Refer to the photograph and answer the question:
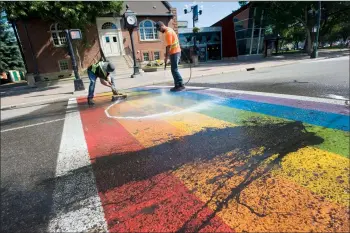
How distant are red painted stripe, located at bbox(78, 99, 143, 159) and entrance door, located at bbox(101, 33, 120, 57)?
22933 mm

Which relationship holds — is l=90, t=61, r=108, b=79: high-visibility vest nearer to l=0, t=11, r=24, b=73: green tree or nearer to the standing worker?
the standing worker

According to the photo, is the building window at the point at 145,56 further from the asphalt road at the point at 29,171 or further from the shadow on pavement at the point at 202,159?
the shadow on pavement at the point at 202,159

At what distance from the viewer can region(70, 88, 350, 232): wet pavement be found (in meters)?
1.54

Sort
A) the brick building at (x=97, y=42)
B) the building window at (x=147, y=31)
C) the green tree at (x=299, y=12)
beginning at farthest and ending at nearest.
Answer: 1. the building window at (x=147, y=31)
2. the green tree at (x=299, y=12)
3. the brick building at (x=97, y=42)

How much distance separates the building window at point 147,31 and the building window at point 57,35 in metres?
9.14

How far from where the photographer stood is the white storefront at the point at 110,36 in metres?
25.0

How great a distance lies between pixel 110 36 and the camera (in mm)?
25516

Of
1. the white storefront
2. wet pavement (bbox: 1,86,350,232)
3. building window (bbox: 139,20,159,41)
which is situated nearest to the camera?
wet pavement (bbox: 1,86,350,232)

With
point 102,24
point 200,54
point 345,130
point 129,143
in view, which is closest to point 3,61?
point 102,24

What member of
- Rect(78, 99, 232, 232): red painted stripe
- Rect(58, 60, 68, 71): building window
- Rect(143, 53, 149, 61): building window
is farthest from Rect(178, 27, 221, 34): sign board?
Rect(78, 99, 232, 232): red painted stripe

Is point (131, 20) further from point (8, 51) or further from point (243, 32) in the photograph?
point (8, 51)

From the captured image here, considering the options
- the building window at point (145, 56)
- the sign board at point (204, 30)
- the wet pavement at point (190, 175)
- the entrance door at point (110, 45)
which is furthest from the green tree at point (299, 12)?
the wet pavement at point (190, 175)

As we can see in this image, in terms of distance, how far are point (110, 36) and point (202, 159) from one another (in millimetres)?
26550

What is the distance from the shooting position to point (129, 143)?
10.4 feet
